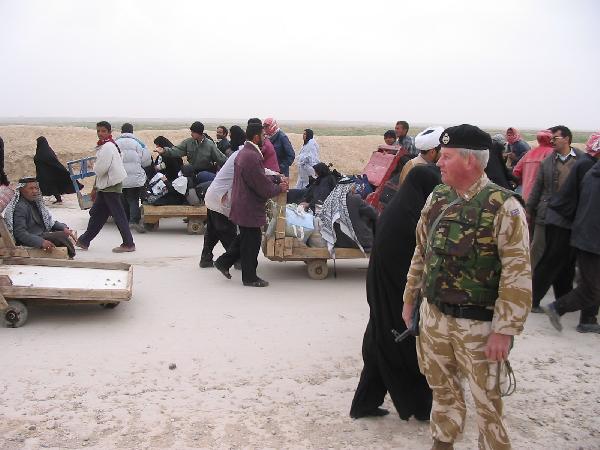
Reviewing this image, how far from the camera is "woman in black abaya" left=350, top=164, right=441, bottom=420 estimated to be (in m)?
3.60

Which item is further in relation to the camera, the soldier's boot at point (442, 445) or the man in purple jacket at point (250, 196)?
the man in purple jacket at point (250, 196)

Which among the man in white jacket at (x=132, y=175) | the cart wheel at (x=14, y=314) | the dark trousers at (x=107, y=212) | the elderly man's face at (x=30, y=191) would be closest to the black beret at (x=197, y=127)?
the man in white jacket at (x=132, y=175)

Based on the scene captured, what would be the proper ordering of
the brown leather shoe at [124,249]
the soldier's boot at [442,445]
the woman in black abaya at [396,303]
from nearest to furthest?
the soldier's boot at [442,445] < the woman in black abaya at [396,303] < the brown leather shoe at [124,249]

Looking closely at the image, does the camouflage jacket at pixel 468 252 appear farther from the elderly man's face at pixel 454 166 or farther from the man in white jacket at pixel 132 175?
the man in white jacket at pixel 132 175

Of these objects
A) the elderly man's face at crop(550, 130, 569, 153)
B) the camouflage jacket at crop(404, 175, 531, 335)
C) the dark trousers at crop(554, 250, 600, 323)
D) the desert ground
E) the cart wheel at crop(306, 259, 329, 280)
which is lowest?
A: the desert ground

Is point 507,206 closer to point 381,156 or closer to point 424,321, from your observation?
point 424,321

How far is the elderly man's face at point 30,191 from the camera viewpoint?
6.67m

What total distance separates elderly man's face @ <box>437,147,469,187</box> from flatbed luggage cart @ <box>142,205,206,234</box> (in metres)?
7.68

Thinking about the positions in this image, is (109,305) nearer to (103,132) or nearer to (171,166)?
(103,132)

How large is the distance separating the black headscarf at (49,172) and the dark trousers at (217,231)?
4.50 meters

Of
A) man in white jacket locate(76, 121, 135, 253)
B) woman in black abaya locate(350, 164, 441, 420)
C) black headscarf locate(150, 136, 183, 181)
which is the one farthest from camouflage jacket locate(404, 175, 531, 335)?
black headscarf locate(150, 136, 183, 181)

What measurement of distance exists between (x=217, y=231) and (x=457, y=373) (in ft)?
16.1

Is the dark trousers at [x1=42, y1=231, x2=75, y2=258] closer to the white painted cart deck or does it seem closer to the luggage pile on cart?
the white painted cart deck

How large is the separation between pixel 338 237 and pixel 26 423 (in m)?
4.25
